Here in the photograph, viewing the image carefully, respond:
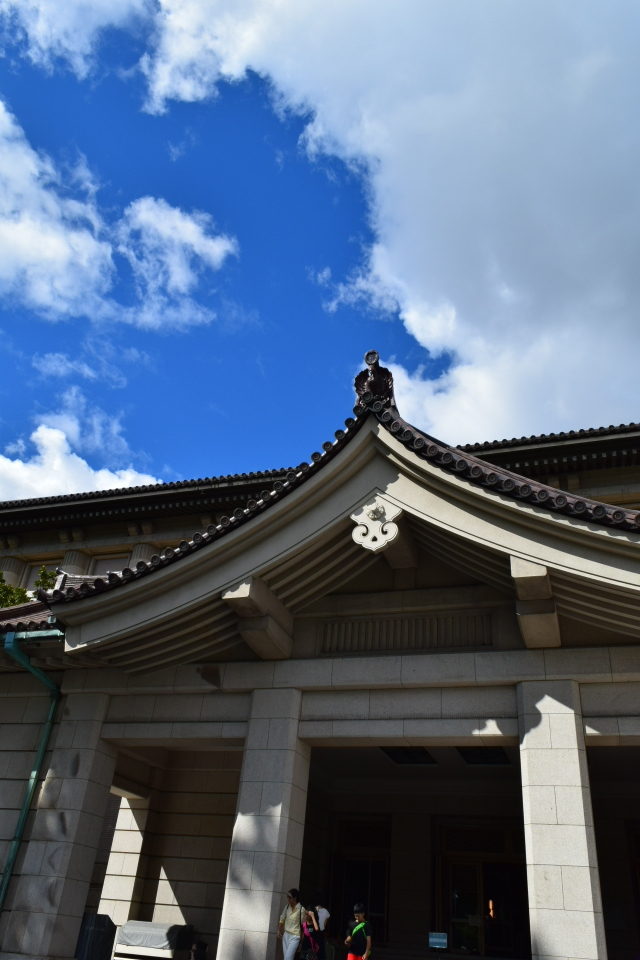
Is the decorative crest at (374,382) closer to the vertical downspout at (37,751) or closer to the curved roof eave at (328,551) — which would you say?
the curved roof eave at (328,551)

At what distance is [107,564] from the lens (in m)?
21.7

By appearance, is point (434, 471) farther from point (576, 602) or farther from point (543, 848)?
point (543, 848)

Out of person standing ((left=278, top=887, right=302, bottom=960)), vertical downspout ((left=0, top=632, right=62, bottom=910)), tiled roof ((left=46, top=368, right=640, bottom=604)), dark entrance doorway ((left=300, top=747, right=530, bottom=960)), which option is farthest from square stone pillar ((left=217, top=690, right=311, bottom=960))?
vertical downspout ((left=0, top=632, right=62, bottom=910))

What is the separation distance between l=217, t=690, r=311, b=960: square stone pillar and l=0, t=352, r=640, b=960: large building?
0.12 ft

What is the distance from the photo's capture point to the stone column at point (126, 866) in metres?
13.9

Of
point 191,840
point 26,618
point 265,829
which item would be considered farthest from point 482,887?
point 26,618

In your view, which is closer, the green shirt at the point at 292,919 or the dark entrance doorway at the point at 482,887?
the green shirt at the point at 292,919

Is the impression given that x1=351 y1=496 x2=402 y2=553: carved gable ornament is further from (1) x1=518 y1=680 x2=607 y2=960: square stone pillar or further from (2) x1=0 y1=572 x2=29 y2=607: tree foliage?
(2) x1=0 y1=572 x2=29 y2=607: tree foliage

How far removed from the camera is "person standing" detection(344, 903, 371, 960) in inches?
372

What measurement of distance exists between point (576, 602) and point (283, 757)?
15.0ft

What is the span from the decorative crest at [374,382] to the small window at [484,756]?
6.02 metres

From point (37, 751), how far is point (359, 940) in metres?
5.82

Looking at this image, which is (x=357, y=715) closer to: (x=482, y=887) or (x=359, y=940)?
(x=359, y=940)

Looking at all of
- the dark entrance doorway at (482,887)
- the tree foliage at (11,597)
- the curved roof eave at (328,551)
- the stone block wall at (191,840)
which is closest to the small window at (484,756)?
the dark entrance doorway at (482,887)
